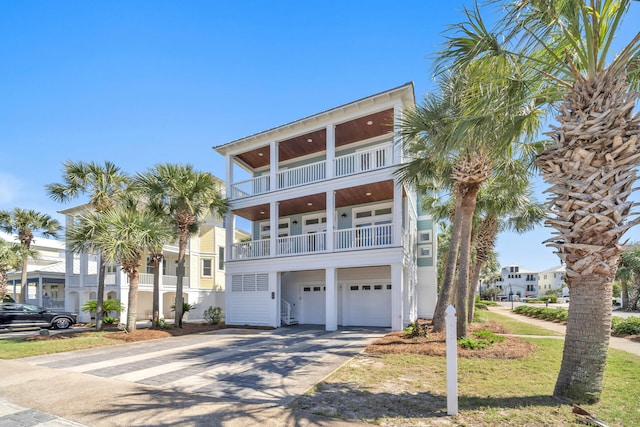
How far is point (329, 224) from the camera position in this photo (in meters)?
16.4

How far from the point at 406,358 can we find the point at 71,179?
53.0 feet

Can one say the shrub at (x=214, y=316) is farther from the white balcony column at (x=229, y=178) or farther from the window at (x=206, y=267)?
the window at (x=206, y=267)

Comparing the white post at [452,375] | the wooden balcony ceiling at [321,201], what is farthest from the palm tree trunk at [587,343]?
the wooden balcony ceiling at [321,201]

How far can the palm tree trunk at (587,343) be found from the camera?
5.40 m

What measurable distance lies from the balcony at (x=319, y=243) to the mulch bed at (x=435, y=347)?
4.43 meters

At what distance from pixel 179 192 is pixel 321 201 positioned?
22.7 feet

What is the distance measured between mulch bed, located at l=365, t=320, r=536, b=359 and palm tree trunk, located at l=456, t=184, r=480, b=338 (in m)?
0.91

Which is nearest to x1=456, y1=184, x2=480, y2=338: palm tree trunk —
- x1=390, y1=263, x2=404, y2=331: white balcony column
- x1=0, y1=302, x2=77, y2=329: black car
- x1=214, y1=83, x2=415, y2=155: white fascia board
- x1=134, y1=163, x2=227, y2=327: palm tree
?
x1=390, y1=263, x2=404, y2=331: white balcony column

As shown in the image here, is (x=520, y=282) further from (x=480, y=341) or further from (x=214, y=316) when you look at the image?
(x=480, y=341)

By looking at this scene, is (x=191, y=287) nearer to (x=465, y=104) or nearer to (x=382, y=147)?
(x=382, y=147)

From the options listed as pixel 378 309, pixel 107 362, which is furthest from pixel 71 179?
pixel 378 309

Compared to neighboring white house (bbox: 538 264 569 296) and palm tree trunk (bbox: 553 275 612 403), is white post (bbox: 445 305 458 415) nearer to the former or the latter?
palm tree trunk (bbox: 553 275 612 403)

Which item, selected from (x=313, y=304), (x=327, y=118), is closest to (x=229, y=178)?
(x=327, y=118)

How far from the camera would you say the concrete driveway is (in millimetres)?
5363
